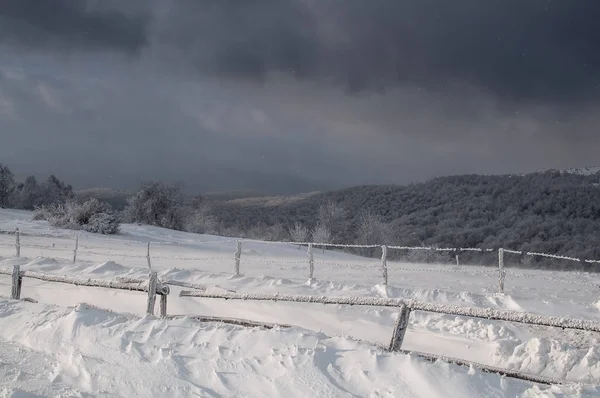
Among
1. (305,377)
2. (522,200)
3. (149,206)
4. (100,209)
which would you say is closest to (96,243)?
(100,209)

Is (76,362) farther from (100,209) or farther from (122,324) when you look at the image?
(100,209)

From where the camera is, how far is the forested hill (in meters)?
43.2

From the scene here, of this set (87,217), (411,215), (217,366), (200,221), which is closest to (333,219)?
(411,215)

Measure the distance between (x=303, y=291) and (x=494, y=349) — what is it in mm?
5631

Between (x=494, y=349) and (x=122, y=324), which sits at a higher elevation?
(x=122, y=324)

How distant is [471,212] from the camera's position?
56.2m

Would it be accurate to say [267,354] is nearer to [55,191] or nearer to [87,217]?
[87,217]

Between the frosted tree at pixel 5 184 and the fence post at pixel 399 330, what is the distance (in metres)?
58.3

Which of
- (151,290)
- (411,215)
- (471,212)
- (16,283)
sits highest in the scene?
(471,212)

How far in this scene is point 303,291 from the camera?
11.9m

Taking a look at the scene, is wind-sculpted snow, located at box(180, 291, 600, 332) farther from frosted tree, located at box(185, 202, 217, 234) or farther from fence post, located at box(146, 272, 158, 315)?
frosted tree, located at box(185, 202, 217, 234)

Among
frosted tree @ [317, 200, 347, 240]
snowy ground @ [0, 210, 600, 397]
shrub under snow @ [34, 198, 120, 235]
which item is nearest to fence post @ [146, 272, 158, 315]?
snowy ground @ [0, 210, 600, 397]

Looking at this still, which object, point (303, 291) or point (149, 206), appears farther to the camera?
point (149, 206)

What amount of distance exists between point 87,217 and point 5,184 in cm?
2829
